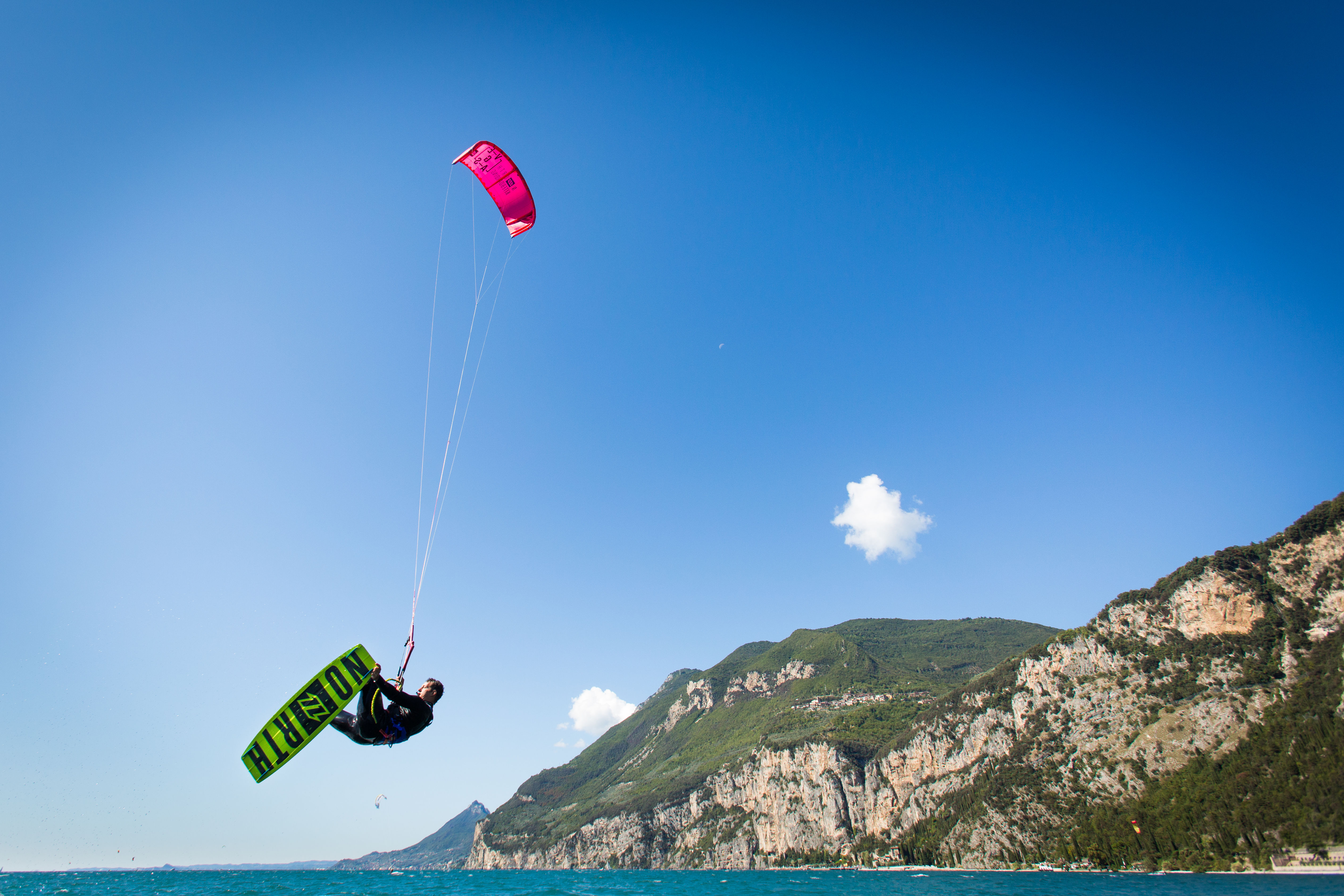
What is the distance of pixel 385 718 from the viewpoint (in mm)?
8383

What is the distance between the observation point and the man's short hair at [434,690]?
8648mm

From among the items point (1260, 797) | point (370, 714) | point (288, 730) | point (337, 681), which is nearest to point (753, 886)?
point (1260, 797)

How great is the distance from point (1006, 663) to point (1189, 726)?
47.6 meters

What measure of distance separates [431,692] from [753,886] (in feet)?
304

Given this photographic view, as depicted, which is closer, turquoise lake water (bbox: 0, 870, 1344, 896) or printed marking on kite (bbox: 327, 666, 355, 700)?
printed marking on kite (bbox: 327, 666, 355, 700)

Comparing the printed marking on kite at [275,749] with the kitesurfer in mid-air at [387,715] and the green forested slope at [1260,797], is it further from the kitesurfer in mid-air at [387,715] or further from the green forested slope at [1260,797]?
the green forested slope at [1260,797]

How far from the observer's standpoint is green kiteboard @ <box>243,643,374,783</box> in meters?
9.15

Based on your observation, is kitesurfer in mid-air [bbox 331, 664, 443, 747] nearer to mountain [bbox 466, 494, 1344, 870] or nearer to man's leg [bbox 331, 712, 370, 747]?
man's leg [bbox 331, 712, 370, 747]

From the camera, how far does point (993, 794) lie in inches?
4237

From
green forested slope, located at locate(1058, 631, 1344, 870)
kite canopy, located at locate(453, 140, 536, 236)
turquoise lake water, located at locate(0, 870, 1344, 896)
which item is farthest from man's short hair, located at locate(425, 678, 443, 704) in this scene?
green forested slope, located at locate(1058, 631, 1344, 870)

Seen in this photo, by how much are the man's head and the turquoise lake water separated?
51.6 meters

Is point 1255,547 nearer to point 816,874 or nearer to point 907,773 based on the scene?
point 907,773

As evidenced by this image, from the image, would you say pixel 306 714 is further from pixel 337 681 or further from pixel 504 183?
pixel 504 183

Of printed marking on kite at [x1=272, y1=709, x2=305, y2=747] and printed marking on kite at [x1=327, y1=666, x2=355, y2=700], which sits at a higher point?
printed marking on kite at [x1=327, y1=666, x2=355, y2=700]
